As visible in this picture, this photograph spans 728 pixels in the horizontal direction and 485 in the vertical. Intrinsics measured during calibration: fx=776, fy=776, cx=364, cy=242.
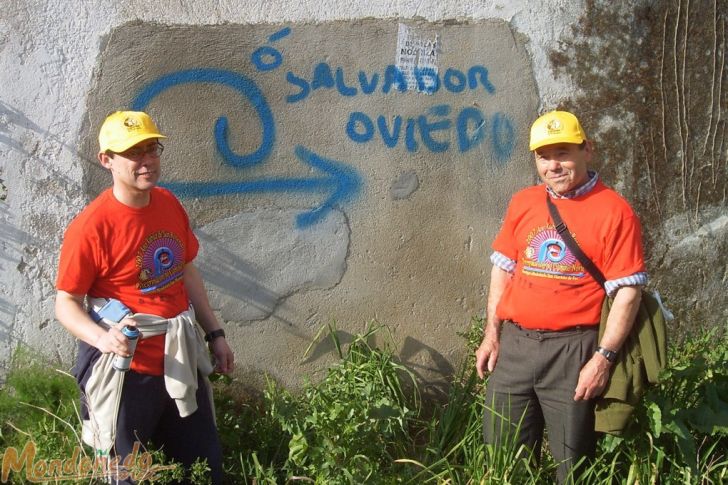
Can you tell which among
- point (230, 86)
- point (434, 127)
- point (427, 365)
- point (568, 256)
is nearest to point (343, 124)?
point (434, 127)

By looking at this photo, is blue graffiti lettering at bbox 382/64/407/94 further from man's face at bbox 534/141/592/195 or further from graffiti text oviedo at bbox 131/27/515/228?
man's face at bbox 534/141/592/195

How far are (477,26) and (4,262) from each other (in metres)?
2.48

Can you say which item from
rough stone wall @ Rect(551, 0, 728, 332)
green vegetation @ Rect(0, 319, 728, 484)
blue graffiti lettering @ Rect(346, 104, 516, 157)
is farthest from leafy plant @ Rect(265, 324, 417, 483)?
rough stone wall @ Rect(551, 0, 728, 332)

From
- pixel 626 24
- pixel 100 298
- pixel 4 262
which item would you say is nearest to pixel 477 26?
pixel 626 24

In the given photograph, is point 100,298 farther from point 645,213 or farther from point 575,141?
point 645,213

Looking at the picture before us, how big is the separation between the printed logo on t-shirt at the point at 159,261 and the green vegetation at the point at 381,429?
0.60 m

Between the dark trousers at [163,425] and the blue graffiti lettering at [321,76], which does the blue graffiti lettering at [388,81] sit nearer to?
the blue graffiti lettering at [321,76]

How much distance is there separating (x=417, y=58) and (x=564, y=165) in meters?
1.25

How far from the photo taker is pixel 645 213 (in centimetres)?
405

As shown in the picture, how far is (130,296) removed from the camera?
8.75 ft

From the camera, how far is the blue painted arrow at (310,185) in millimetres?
3645

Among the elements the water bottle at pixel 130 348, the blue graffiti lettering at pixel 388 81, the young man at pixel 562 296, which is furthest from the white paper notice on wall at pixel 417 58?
the water bottle at pixel 130 348

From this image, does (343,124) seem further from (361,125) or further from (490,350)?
(490,350)

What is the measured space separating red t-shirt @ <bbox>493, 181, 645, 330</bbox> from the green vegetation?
0.55m
